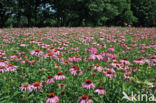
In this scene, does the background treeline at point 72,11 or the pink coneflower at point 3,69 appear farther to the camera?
the background treeline at point 72,11

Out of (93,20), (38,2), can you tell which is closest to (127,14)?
(93,20)

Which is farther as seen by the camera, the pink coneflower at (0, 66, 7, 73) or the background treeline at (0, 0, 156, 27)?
the background treeline at (0, 0, 156, 27)

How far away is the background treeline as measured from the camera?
26.7 meters

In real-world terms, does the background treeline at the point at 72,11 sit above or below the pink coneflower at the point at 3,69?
above

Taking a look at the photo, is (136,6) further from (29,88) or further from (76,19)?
(29,88)

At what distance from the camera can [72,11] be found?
2841cm

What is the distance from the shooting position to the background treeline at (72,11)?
26.7 meters

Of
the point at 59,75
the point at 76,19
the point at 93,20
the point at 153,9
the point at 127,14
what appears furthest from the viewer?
the point at 153,9

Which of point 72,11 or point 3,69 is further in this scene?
point 72,11

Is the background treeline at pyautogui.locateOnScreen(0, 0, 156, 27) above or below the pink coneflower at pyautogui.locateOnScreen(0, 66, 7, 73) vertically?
above

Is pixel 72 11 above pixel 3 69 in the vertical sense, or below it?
above

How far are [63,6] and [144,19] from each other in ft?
74.8

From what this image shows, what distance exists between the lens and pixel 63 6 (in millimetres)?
30312

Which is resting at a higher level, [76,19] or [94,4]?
[94,4]
